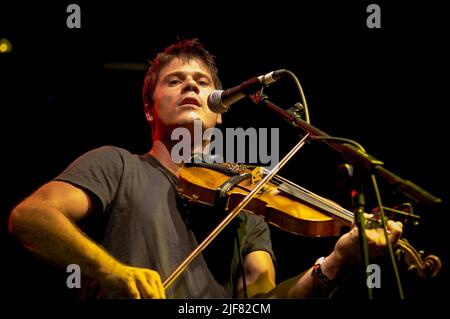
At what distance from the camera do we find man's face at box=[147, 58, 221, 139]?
290 centimetres

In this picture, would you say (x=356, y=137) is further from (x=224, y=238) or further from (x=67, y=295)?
(x=67, y=295)

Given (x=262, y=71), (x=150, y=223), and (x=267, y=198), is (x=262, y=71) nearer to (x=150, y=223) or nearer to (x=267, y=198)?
(x=267, y=198)

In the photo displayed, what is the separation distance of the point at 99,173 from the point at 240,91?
807 millimetres

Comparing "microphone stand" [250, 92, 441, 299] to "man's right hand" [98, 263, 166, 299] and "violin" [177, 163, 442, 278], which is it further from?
"man's right hand" [98, 263, 166, 299]

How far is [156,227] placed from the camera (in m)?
2.38

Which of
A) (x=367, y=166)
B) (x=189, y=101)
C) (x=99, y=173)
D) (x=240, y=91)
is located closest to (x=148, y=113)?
(x=189, y=101)

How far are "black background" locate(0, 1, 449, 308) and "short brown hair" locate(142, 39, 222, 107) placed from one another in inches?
19.2

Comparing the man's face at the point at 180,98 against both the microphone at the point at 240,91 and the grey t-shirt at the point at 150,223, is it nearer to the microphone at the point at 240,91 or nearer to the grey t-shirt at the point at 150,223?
the grey t-shirt at the point at 150,223

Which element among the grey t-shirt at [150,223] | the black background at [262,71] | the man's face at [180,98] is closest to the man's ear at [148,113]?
the man's face at [180,98]

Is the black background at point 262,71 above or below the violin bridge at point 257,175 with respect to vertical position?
above

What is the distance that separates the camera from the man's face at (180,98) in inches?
114

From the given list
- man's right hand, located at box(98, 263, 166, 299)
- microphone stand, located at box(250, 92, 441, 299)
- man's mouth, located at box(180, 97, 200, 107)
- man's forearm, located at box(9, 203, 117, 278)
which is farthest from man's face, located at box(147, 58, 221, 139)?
man's right hand, located at box(98, 263, 166, 299)

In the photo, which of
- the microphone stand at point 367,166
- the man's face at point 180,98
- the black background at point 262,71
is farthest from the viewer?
the black background at point 262,71

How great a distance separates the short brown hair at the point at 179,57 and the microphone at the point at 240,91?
0.94 metres
